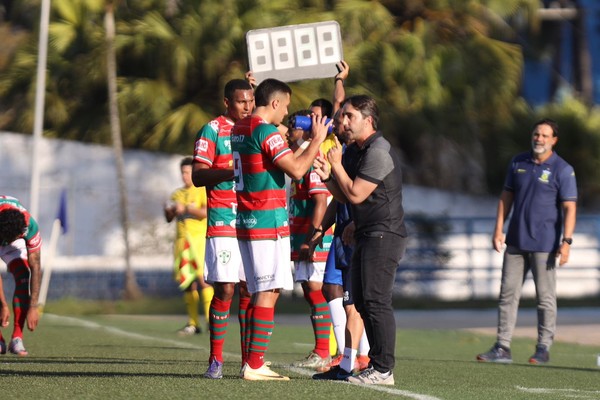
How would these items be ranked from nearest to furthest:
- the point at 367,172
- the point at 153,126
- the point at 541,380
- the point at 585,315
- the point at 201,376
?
the point at 367,172 → the point at 201,376 → the point at 541,380 → the point at 585,315 → the point at 153,126

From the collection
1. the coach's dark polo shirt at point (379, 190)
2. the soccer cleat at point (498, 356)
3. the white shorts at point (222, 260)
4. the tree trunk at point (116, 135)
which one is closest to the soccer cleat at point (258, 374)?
the white shorts at point (222, 260)

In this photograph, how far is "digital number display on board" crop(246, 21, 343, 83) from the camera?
34.6 feet

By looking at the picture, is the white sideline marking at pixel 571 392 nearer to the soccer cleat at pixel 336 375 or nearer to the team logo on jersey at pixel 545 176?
the soccer cleat at pixel 336 375

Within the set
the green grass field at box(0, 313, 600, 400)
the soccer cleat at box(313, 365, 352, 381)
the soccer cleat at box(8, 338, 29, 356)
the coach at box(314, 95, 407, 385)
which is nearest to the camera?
the green grass field at box(0, 313, 600, 400)

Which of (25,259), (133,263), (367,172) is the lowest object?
(133,263)

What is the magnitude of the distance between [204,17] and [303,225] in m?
16.3

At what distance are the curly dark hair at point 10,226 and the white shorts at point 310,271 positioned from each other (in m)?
2.17

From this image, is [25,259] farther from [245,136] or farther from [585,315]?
[585,315]

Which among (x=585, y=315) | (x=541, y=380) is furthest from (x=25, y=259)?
(x=585, y=315)

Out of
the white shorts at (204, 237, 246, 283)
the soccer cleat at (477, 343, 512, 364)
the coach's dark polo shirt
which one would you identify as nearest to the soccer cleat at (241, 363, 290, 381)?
the white shorts at (204, 237, 246, 283)

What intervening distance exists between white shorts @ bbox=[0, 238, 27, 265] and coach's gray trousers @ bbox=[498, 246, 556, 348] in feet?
13.5

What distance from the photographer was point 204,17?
88.6 ft

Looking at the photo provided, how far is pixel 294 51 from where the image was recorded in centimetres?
1060

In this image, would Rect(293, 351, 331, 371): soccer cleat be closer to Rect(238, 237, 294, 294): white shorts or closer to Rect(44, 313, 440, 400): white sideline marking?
Rect(44, 313, 440, 400): white sideline marking
